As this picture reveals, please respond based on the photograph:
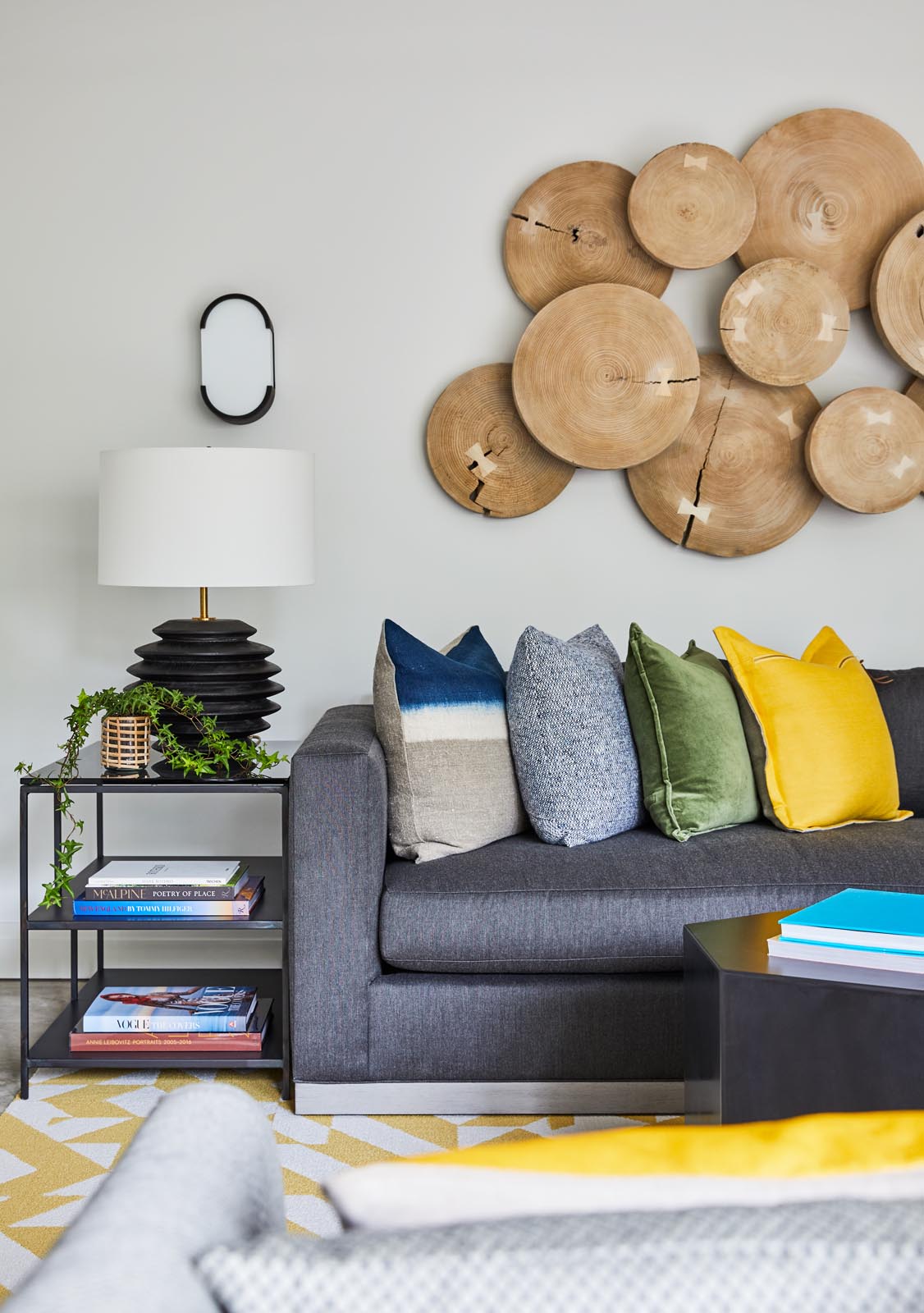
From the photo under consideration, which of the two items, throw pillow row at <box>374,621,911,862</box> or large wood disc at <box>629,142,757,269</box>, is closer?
throw pillow row at <box>374,621,911,862</box>

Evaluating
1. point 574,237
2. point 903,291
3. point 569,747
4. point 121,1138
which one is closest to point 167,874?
point 121,1138

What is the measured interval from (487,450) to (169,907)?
1425mm

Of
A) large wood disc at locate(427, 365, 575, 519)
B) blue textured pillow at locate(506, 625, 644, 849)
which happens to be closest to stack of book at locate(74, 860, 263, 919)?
blue textured pillow at locate(506, 625, 644, 849)

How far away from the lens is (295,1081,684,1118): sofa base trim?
232 centimetres

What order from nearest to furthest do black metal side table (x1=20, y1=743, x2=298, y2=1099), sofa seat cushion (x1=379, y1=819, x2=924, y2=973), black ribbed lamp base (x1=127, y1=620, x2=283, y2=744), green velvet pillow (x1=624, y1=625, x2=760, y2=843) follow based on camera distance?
sofa seat cushion (x1=379, y1=819, x2=924, y2=973)
black metal side table (x1=20, y1=743, x2=298, y2=1099)
green velvet pillow (x1=624, y1=625, x2=760, y2=843)
black ribbed lamp base (x1=127, y1=620, x2=283, y2=744)

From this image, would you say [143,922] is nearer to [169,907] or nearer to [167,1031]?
[169,907]

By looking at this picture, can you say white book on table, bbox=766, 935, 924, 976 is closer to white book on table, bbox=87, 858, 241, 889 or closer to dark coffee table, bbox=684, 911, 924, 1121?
dark coffee table, bbox=684, 911, 924, 1121

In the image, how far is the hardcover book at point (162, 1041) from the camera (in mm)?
2480

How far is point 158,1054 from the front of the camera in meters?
2.48

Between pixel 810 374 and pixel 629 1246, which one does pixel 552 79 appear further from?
pixel 629 1246

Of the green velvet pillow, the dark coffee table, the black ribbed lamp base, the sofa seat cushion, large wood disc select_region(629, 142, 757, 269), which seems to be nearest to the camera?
the dark coffee table

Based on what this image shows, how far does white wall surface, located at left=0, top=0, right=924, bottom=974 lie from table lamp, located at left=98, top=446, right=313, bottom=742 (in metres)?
0.59

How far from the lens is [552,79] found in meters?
3.16

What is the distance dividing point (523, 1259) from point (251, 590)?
9.35ft
